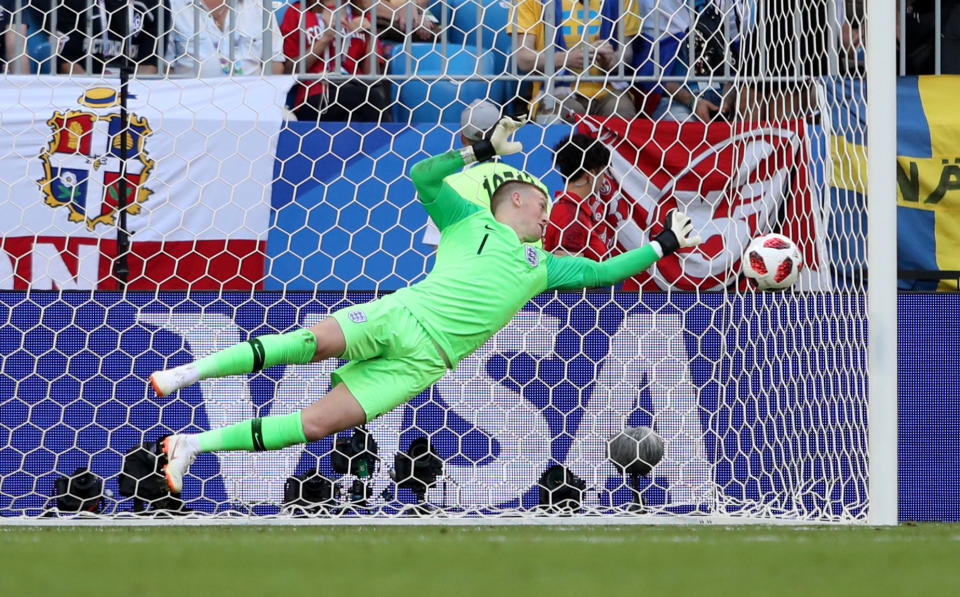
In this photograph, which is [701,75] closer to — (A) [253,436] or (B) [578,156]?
(B) [578,156]

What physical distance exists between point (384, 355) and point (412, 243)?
1182mm

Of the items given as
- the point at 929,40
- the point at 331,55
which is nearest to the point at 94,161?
the point at 331,55

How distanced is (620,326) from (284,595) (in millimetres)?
3117

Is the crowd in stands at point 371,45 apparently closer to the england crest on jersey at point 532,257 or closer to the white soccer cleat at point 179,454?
the england crest on jersey at point 532,257

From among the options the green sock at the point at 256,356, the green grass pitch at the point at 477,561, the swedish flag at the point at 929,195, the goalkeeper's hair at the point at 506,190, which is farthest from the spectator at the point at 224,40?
the green grass pitch at the point at 477,561

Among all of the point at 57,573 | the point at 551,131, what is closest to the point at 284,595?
the point at 57,573

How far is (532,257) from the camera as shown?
4.04 metres

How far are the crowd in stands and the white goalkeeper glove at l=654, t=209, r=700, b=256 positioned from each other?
3.44 ft

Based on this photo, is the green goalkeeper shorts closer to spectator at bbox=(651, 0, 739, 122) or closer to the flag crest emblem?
the flag crest emblem

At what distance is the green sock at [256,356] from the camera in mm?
3455

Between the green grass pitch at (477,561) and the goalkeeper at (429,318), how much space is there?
1752 mm

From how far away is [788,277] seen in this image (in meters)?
4.33

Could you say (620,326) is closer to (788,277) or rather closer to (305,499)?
(788,277)

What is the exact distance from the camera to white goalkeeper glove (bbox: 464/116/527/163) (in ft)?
12.1
